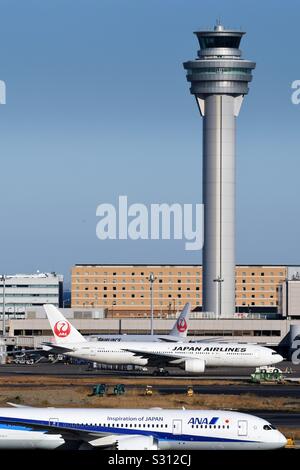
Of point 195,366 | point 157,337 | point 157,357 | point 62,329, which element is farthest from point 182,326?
point 195,366

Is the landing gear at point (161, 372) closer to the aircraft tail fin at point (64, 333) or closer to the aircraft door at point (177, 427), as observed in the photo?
the aircraft tail fin at point (64, 333)

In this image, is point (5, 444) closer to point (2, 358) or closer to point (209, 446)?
point (209, 446)

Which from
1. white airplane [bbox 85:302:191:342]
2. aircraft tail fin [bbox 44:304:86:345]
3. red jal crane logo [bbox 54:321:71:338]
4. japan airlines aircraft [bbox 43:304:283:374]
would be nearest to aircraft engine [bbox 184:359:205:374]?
japan airlines aircraft [bbox 43:304:283:374]

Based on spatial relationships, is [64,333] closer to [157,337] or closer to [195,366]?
[195,366]

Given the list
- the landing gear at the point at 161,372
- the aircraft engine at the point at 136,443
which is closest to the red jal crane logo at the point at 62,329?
the landing gear at the point at 161,372
